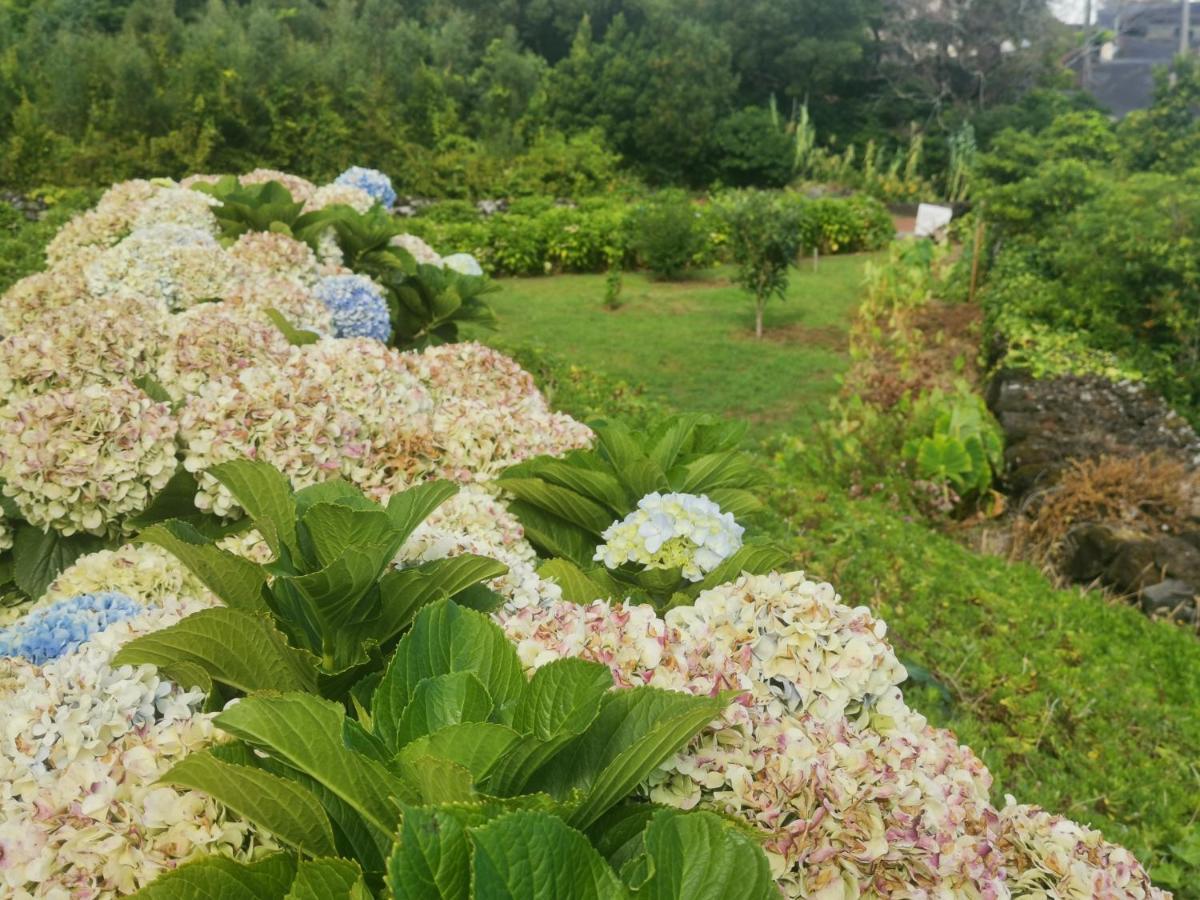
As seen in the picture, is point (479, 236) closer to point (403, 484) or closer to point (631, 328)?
point (631, 328)

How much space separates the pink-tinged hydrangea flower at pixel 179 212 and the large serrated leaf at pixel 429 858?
161 inches

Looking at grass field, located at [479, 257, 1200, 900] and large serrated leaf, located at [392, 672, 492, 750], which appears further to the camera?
grass field, located at [479, 257, 1200, 900]

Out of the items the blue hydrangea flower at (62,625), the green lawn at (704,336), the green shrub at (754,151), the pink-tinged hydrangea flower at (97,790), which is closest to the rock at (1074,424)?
the green lawn at (704,336)

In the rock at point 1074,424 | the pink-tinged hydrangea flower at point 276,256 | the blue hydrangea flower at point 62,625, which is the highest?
the pink-tinged hydrangea flower at point 276,256

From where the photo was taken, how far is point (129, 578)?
185 cm

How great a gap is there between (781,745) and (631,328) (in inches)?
400

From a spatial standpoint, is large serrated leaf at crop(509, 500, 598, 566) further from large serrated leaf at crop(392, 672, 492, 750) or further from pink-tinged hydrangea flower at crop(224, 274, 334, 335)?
pink-tinged hydrangea flower at crop(224, 274, 334, 335)

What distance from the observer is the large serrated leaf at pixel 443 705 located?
3.45 ft

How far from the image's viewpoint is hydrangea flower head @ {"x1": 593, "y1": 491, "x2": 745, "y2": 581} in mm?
1782

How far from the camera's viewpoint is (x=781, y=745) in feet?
4.04

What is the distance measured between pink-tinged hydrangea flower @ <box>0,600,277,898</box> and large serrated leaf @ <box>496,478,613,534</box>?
0.95m

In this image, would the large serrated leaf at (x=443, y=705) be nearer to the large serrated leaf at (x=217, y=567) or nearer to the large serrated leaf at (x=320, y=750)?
the large serrated leaf at (x=320, y=750)

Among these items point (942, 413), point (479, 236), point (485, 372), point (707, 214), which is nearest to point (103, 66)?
point (479, 236)

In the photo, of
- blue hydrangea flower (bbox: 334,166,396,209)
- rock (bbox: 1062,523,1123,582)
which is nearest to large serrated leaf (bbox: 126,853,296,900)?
rock (bbox: 1062,523,1123,582)
